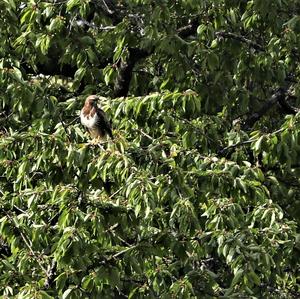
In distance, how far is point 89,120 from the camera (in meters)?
6.26

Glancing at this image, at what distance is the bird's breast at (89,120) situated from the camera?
20.5ft

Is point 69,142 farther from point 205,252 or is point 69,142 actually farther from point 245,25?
point 245,25

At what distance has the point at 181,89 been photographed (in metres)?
7.45

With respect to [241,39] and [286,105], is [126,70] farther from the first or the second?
[286,105]

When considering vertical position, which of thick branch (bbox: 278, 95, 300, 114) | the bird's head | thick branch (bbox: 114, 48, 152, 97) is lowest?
thick branch (bbox: 278, 95, 300, 114)

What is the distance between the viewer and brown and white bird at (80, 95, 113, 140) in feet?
20.2

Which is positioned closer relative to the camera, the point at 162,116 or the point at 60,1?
the point at 162,116

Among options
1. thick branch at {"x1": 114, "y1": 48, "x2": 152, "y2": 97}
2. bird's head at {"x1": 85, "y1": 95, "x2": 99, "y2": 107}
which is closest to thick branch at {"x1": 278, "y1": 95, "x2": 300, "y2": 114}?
thick branch at {"x1": 114, "y1": 48, "x2": 152, "y2": 97}

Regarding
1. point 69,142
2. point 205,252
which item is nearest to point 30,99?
point 69,142

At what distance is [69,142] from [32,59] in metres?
2.26

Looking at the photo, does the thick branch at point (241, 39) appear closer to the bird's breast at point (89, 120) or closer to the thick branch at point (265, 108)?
the thick branch at point (265, 108)

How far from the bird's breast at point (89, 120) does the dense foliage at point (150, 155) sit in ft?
0.25

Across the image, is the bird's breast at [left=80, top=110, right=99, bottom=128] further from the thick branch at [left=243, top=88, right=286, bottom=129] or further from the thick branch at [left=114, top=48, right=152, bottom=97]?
the thick branch at [left=243, top=88, right=286, bottom=129]

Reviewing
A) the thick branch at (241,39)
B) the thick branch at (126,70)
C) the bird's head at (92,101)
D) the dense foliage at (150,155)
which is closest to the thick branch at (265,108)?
the dense foliage at (150,155)
